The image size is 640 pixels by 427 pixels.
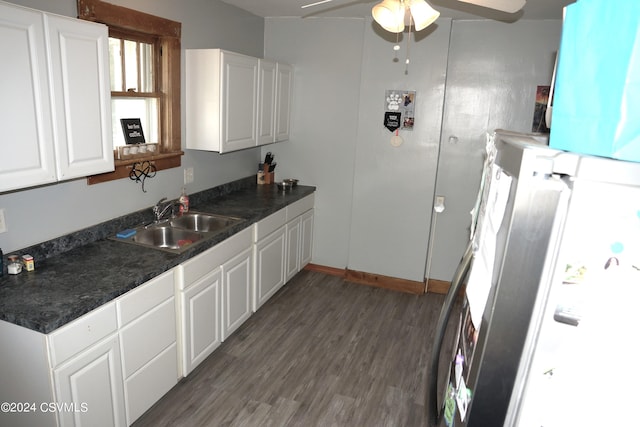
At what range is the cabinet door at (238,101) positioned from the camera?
129 inches

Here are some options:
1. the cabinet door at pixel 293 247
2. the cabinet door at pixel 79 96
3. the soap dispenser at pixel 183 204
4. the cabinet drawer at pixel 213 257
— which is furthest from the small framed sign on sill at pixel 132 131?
the cabinet door at pixel 293 247

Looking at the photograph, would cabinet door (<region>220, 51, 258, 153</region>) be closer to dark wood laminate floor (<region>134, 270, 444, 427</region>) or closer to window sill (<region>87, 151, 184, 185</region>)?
window sill (<region>87, 151, 184, 185</region>)

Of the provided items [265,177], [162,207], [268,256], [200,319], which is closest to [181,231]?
[162,207]

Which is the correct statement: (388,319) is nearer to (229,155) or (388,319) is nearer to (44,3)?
(229,155)

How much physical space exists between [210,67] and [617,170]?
297 cm

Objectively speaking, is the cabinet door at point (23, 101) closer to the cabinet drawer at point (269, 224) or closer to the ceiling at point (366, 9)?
the cabinet drawer at point (269, 224)

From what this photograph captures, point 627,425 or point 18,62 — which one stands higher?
point 18,62

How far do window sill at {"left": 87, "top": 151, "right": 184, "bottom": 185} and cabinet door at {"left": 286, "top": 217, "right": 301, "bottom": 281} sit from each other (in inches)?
47.1

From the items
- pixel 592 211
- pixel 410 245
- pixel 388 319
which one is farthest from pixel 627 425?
pixel 410 245

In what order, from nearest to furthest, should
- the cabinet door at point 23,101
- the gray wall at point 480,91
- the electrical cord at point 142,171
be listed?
the cabinet door at point 23,101
the electrical cord at point 142,171
the gray wall at point 480,91

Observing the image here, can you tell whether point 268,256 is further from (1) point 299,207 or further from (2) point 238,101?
(2) point 238,101

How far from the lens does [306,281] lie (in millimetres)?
4457

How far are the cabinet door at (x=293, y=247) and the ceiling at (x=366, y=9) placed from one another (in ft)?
6.10

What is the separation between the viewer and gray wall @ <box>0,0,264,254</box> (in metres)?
2.21
